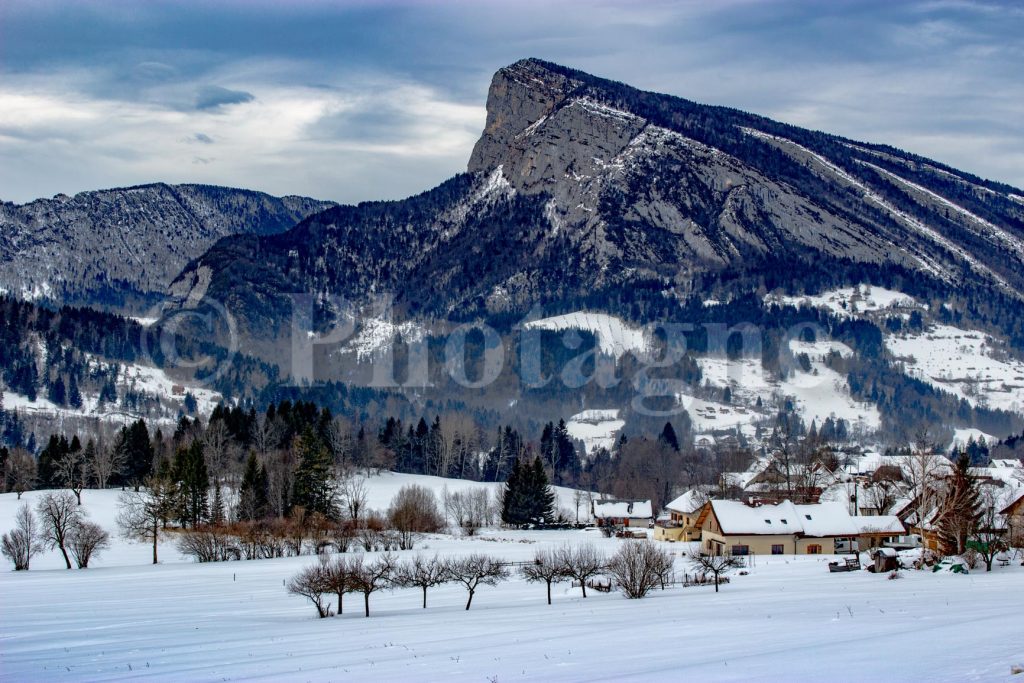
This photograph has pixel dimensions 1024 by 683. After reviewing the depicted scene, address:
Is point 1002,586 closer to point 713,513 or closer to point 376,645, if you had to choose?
point 376,645

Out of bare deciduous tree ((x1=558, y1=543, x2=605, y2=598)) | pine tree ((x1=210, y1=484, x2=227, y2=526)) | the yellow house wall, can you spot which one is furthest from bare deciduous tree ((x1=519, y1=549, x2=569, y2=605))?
pine tree ((x1=210, y1=484, x2=227, y2=526))

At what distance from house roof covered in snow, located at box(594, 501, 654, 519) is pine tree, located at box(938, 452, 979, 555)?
2249 inches

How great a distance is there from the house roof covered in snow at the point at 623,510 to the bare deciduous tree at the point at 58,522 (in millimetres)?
60042

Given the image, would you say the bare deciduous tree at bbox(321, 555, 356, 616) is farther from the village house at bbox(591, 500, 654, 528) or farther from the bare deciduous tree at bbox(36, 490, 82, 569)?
the village house at bbox(591, 500, 654, 528)

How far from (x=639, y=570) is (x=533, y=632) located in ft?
51.9

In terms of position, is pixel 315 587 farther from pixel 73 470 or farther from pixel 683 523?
pixel 73 470

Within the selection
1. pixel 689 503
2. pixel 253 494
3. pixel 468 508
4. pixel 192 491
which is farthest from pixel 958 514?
pixel 192 491

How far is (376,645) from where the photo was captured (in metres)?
42.8

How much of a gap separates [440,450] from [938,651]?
14518 centimetres

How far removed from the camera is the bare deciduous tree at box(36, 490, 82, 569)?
278ft

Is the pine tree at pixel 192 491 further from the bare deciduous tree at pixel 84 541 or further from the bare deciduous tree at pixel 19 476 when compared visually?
the bare deciduous tree at pixel 19 476

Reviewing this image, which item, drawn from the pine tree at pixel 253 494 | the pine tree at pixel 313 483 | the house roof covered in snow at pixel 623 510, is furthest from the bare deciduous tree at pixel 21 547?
the house roof covered in snow at pixel 623 510

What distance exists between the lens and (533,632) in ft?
146

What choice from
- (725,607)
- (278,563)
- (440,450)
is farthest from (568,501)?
(725,607)
